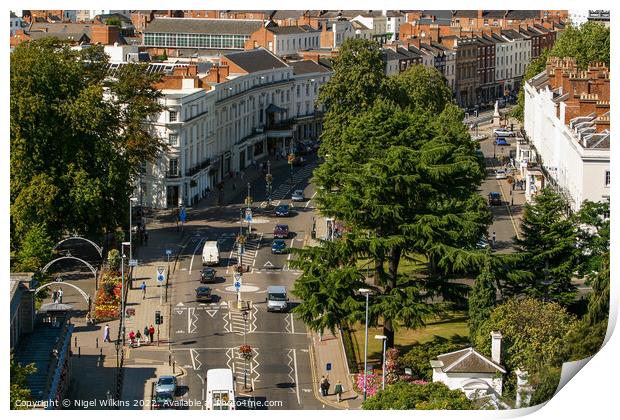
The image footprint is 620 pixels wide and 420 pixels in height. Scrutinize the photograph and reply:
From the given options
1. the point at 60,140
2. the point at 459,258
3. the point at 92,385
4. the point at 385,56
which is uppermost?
the point at 385,56

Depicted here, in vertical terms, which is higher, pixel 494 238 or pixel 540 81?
pixel 540 81

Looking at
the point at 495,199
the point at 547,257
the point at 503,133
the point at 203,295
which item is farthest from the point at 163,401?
the point at 503,133

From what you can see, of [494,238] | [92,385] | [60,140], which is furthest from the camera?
[494,238]

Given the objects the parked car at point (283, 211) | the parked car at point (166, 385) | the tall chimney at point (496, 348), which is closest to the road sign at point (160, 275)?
the parked car at point (166, 385)

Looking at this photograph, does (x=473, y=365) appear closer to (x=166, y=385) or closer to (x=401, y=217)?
(x=401, y=217)

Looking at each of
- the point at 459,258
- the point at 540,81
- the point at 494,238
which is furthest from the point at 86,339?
the point at 540,81

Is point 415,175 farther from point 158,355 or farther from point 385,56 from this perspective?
point 385,56

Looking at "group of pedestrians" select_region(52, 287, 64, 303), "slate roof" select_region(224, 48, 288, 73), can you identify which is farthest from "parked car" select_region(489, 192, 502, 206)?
"group of pedestrians" select_region(52, 287, 64, 303)
